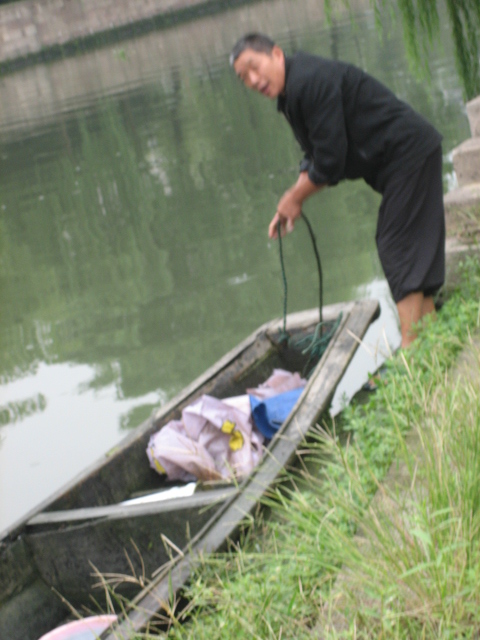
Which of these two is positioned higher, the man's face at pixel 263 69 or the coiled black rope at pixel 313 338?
the man's face at pixel 263 69

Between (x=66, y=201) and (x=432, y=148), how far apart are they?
10527 millimetres

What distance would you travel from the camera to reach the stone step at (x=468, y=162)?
19.1 ft

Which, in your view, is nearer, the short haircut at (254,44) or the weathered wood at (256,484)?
the weathered wood at (256,484)

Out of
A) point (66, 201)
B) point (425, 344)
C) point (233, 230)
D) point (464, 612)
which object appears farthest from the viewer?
point (66, 201)

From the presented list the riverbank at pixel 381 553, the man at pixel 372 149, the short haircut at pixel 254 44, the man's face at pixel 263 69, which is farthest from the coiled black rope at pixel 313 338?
the riverbank at pixel 381 553

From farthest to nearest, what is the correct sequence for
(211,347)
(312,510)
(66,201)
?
(66,201) → (211,347) → (312,510)

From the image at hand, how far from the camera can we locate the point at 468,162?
587 cm

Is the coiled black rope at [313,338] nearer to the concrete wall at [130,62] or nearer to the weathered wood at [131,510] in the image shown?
the weathered wood at [131,510]

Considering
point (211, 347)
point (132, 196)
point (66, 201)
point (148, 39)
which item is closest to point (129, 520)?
point (211, 347)

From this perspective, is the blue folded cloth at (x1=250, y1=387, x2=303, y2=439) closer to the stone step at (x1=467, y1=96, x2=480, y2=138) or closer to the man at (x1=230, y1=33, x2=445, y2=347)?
the man at (x1=230, y1=33, x2=445, y2=347)

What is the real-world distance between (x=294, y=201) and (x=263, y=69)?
806 millimetres

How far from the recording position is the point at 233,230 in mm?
10352

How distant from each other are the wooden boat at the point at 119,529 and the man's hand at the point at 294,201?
2.84ft

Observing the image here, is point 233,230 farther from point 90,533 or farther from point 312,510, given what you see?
point 312,510
